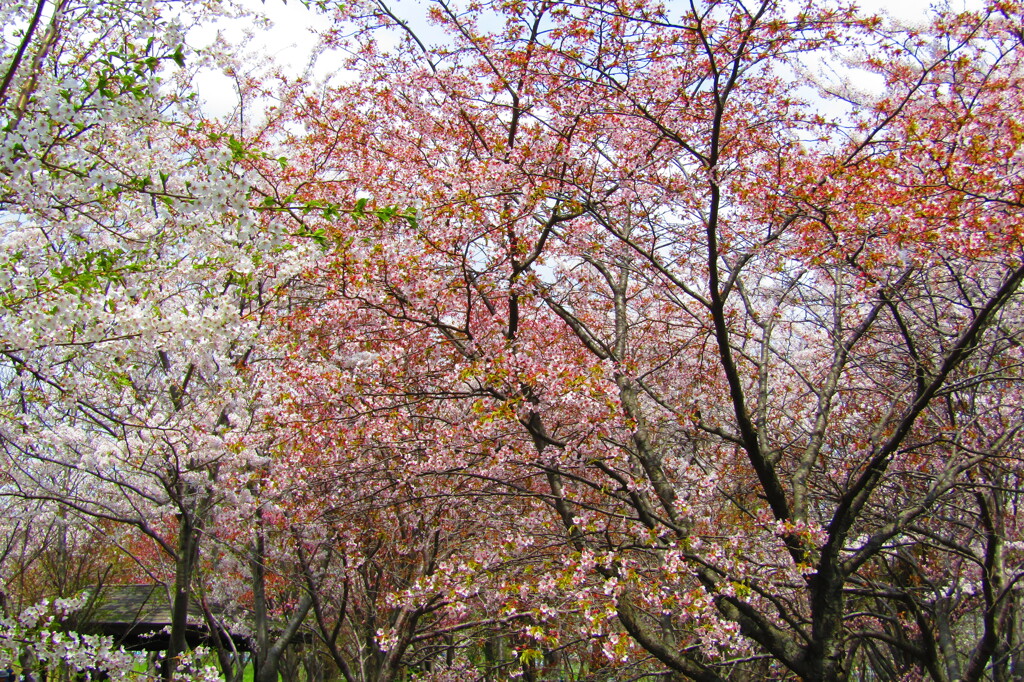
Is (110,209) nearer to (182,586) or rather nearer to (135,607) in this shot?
(182,586)

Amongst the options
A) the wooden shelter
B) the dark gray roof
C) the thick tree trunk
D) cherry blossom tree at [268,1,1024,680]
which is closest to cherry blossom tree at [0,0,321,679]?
the thick tree trunk

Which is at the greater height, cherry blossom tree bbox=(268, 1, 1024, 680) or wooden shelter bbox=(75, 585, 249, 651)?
cherry blossom tree bbox=(268, 1, 1024, 680)

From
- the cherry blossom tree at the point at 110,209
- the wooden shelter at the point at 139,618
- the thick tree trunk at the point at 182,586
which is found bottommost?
the wooden shelter at the point at 139,618

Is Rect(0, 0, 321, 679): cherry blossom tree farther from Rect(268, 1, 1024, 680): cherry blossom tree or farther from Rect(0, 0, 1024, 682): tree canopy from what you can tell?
Rect(268, 1, 1024, 680): cherry blossom tree

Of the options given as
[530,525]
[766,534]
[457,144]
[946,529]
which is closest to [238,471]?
[530,525]

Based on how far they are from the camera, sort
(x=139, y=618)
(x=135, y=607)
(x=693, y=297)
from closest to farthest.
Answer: (x=693, y=297) → (x=139, y=618) → (x=135, y=607)

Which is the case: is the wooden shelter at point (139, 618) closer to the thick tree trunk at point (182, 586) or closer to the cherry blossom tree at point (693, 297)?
the thick tree trunk at point (182, 586)

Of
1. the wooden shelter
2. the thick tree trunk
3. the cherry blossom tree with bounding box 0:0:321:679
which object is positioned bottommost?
the wooden shelter

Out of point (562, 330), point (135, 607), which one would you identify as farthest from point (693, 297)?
point (135, 607)

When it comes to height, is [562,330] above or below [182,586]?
above

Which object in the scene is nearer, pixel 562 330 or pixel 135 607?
pixel 562 330

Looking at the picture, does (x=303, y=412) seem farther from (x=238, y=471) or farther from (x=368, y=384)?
(x=238, y=471)

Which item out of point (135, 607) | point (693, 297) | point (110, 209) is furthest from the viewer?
point (135, 607)

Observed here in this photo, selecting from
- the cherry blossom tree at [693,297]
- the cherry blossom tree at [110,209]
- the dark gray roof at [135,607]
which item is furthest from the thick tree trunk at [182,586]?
the dark gray roof at [135,607]
